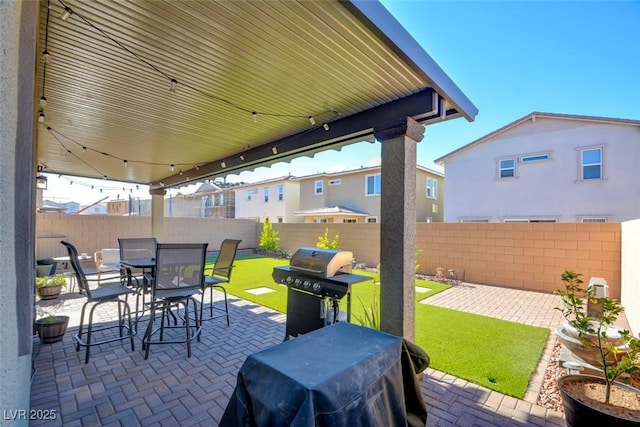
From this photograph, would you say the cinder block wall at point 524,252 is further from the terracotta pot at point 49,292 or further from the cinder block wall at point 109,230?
the cinder block wall at point 109,230

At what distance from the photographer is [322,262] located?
3330mm

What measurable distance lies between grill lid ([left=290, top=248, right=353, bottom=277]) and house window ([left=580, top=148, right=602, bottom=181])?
1049 centimetres

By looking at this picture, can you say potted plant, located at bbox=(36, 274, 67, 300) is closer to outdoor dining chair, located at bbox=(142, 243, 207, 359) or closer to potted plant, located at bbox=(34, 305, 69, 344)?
potted plant, located at bbox=(34, 305, 69, 344)

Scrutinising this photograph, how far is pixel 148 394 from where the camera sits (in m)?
2.70

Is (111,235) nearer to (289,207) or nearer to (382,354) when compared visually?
(289,207)

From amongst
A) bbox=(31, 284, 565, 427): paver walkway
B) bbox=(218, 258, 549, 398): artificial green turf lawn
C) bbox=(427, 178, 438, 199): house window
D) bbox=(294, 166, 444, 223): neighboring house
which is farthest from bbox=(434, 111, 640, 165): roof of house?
bbox=(31, 284, 565, 427): paver walkway

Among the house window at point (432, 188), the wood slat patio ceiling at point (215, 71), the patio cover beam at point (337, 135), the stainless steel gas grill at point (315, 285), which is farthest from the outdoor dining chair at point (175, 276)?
the house window at point (432, 188)

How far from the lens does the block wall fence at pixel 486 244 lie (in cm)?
627

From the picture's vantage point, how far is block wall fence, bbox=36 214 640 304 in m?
6.27

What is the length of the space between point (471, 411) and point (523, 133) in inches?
449

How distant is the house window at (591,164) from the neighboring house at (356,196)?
6.03 meters

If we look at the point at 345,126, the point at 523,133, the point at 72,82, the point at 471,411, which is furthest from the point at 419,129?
the point at 523,133

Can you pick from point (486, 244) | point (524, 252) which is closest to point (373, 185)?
point (486, 244)

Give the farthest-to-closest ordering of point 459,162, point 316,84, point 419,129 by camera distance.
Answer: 1. point 459,162
2. point 419,129
3. point 316,84
